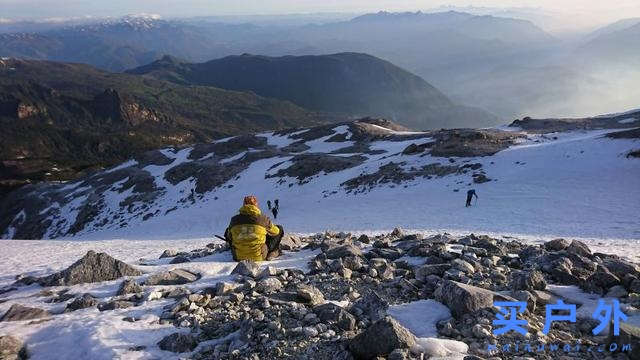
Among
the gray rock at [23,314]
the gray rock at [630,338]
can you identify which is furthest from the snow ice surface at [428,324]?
the gray rock at [23,314]

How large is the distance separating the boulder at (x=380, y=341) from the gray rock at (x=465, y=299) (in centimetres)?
164

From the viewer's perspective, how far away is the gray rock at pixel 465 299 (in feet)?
29.0

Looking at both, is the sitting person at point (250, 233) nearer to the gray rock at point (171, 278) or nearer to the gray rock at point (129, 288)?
the gray rock at point (171, 278)

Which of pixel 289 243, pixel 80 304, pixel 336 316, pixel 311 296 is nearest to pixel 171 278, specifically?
pixel 80 304

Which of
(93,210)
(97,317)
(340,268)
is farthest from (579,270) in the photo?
(93,210)

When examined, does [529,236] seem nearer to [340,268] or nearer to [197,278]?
[340,268]

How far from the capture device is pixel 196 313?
31.9 feet

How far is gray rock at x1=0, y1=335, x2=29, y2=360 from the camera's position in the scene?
27.7 feet

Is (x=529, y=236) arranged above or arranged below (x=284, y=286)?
below

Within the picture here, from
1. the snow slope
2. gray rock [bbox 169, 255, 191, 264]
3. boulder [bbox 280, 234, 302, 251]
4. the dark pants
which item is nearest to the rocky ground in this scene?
gray rock [bbox 169, 255, 191, 264]

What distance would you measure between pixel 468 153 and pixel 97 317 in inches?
1400

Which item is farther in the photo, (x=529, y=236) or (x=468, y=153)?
(x=468, y=153)

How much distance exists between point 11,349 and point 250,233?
670cm

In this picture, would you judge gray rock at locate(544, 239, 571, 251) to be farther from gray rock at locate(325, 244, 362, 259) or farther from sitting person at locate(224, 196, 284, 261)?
sitting person at locate(224, 196, 284, 261)
